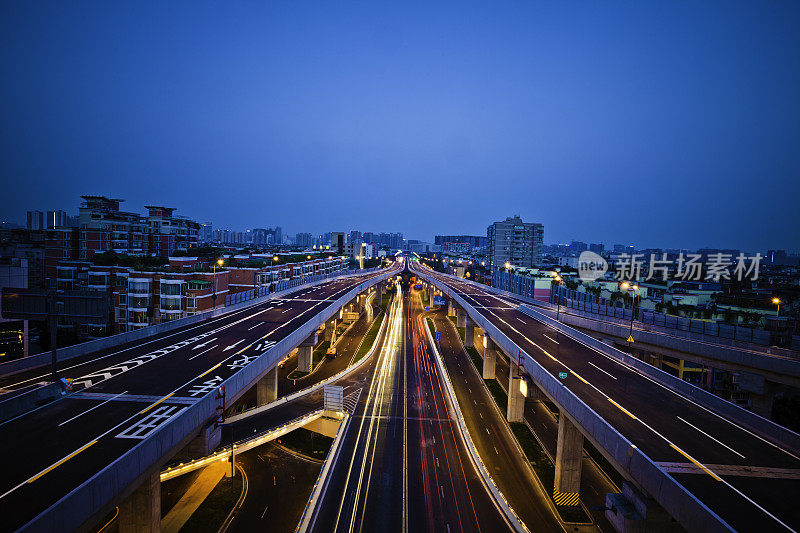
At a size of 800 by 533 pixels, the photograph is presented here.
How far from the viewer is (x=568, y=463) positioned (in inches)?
944

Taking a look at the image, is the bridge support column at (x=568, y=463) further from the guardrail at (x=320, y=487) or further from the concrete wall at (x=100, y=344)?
the concrete wall at (x=100, y=344)

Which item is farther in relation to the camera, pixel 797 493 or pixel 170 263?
pixel 170 263

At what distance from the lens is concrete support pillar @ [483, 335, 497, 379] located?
45406mm

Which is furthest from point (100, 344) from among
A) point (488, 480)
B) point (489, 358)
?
point (489, 358)

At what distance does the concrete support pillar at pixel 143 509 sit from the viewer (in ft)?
51.3

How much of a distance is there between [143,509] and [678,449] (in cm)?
2408

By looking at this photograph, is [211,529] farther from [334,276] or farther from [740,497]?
[334,276]

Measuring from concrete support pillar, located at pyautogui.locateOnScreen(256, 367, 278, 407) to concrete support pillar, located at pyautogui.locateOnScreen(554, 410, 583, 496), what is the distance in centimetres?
2464

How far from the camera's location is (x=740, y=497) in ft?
42.1

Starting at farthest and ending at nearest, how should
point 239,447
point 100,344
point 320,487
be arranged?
point 100,344, point 239,447, point 320,487

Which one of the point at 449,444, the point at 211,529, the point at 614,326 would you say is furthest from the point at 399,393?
the point at 614,326

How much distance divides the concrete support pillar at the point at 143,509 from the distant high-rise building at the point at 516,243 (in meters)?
136

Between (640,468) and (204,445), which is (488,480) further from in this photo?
(204,445)

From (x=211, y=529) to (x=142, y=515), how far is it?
6600 mm
